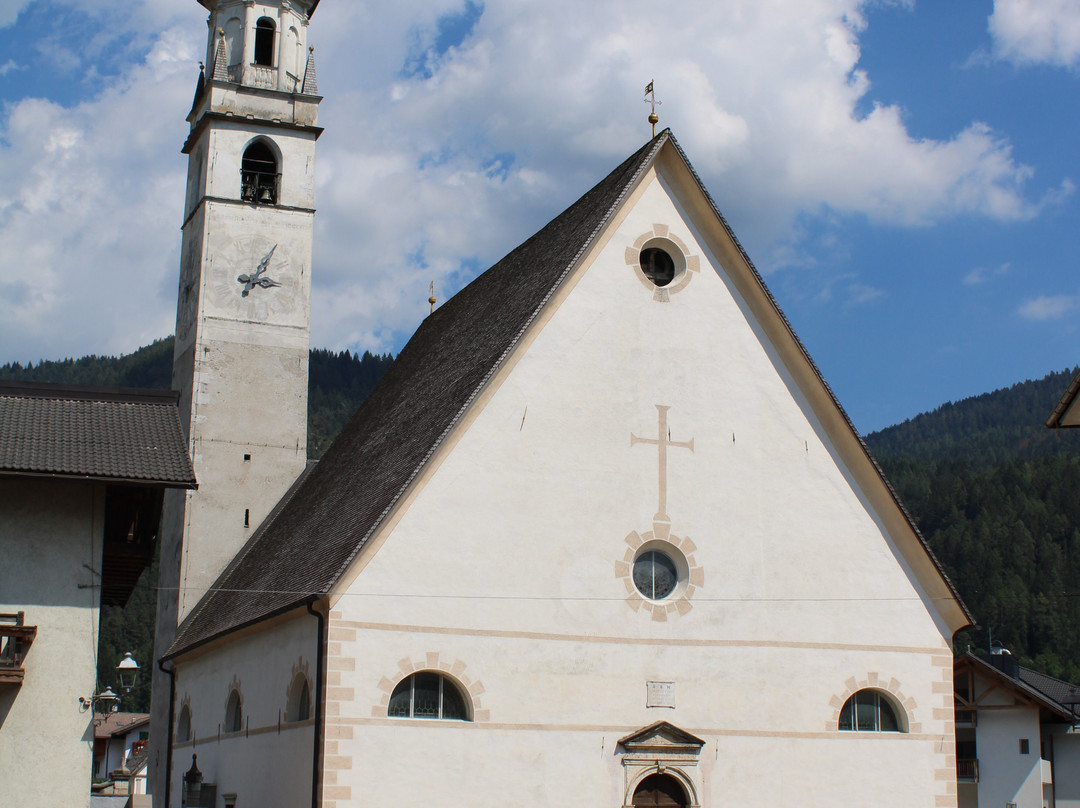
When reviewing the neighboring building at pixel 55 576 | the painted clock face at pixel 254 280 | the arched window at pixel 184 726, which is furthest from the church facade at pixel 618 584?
the painted clock face at pixel 254 280

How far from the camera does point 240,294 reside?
3428 centimetres

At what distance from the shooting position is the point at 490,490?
21.7m

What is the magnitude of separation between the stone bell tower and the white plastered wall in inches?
481

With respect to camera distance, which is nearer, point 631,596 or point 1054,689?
point 631,596

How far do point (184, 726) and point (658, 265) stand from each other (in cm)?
1534

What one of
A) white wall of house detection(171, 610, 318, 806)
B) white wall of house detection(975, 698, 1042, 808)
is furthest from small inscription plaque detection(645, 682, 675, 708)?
white wall of house detection(975, 698, 1042, 808)

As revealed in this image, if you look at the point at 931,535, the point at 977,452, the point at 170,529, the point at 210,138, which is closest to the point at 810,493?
the point at 170,529

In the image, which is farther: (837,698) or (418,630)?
(837,698)

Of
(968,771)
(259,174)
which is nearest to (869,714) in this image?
(259,174)

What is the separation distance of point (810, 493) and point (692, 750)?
197 inches

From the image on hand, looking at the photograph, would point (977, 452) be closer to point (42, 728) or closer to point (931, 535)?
point (931, 535)

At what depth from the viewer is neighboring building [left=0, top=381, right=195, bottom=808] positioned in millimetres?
18094

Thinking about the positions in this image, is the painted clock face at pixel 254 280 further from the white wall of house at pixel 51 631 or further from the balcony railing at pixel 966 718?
the balcony railing at pixel 966 718

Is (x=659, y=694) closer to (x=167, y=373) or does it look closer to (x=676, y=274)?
(x=676, y=274)
